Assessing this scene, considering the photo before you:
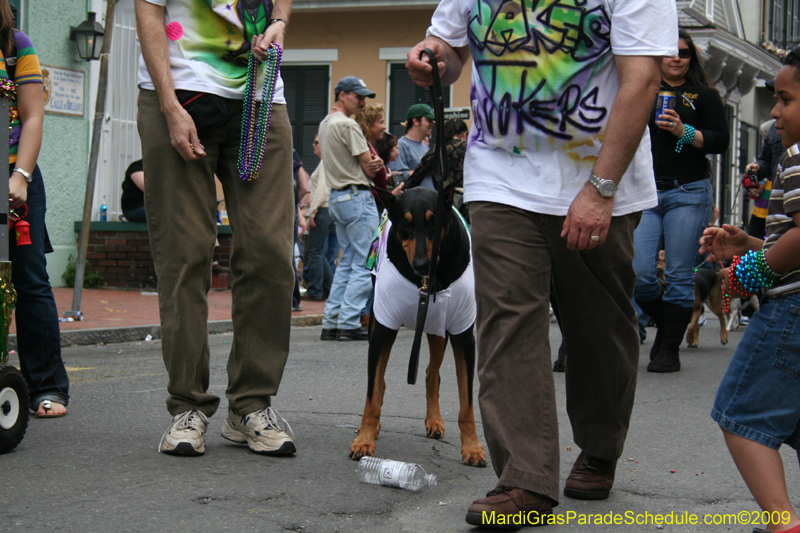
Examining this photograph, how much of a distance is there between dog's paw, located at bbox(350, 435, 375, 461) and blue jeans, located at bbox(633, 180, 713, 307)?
2.91 metres

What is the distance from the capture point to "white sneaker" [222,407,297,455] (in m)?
3.55

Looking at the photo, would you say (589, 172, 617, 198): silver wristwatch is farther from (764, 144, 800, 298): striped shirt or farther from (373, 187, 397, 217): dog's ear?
(373, 187, 397, 217): dog's ear

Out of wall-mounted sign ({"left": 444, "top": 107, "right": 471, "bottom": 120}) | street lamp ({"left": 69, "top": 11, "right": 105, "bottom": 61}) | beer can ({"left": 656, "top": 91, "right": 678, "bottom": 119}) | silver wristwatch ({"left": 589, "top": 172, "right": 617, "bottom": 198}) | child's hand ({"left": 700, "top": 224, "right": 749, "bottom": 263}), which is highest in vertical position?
street lamp ({"left": 69, "top": 11, "right": 105, "bottom": 61})

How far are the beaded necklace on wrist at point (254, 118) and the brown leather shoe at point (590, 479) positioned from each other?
1.65m

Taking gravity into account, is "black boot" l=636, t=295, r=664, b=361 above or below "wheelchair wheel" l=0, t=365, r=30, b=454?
above

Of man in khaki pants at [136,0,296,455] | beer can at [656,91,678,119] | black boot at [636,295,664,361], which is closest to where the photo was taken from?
man in khaki pants at [136,0,296,455]

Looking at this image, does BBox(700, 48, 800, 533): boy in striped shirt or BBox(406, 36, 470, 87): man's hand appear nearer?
BBox(700, 48, 800, 533): boy in striped shirt

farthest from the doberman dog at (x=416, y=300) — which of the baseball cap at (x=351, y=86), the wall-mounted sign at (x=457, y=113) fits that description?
the wall-mounted sign at (x=457, y=113)

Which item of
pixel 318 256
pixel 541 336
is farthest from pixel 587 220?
pixel 318 256

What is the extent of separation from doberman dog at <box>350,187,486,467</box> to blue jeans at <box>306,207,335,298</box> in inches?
271

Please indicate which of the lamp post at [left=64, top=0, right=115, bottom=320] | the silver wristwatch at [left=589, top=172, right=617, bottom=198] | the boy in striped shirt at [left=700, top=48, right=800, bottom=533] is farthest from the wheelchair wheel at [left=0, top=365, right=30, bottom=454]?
the lamp post at [left=64, top=0, right=115, bottom=320]

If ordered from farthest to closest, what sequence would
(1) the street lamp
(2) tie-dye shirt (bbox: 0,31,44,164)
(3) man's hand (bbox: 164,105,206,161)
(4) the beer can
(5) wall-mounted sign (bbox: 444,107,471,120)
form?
(1) the street lamp < (5) wall-mounted sign (bbox: 444,107,471,120) < (4) the beer can < (2) tie-dye shirt (bbox: 0,31,44,164) < (3) man's hand (bbox: 164,105,206,161)

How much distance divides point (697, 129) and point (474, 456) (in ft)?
11.5

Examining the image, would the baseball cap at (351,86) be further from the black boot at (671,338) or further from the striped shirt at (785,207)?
the striped shirt at (785,207)
